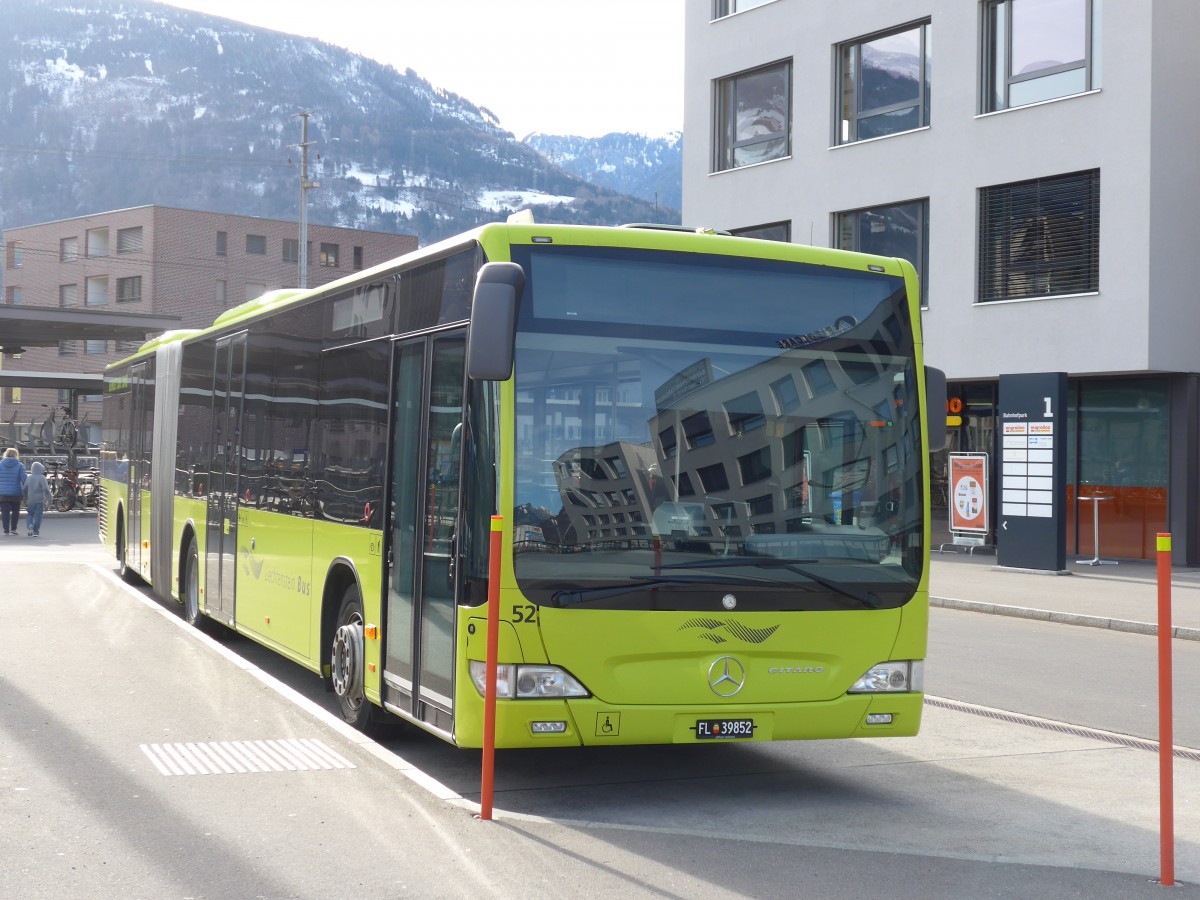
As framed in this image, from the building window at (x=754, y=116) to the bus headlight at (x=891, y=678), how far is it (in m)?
24.2

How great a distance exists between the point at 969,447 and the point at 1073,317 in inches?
167

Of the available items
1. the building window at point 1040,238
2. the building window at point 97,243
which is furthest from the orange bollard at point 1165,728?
the building window at point 97,243

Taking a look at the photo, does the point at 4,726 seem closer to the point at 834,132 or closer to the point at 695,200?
the point at 834,132

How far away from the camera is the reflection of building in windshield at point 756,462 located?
698 centimetres

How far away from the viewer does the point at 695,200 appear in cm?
3278

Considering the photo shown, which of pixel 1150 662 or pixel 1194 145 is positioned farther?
pixel 1194 145

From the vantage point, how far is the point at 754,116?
104 feet

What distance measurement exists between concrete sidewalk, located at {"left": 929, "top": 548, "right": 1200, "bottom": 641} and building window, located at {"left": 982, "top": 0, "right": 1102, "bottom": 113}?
26.1ft

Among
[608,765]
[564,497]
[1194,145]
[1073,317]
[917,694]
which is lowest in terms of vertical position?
[608,765]

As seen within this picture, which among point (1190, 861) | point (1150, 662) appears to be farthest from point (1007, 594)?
point (1190, 861)

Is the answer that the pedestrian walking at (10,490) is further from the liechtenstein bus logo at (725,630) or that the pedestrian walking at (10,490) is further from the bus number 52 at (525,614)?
the liechtenstein bus logo at (725,630)

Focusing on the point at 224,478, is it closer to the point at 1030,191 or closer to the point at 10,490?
the point at 1030,191

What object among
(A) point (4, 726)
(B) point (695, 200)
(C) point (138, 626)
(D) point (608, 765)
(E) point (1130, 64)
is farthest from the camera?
(B) point (695, 200)

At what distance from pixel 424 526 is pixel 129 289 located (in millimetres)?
80515
